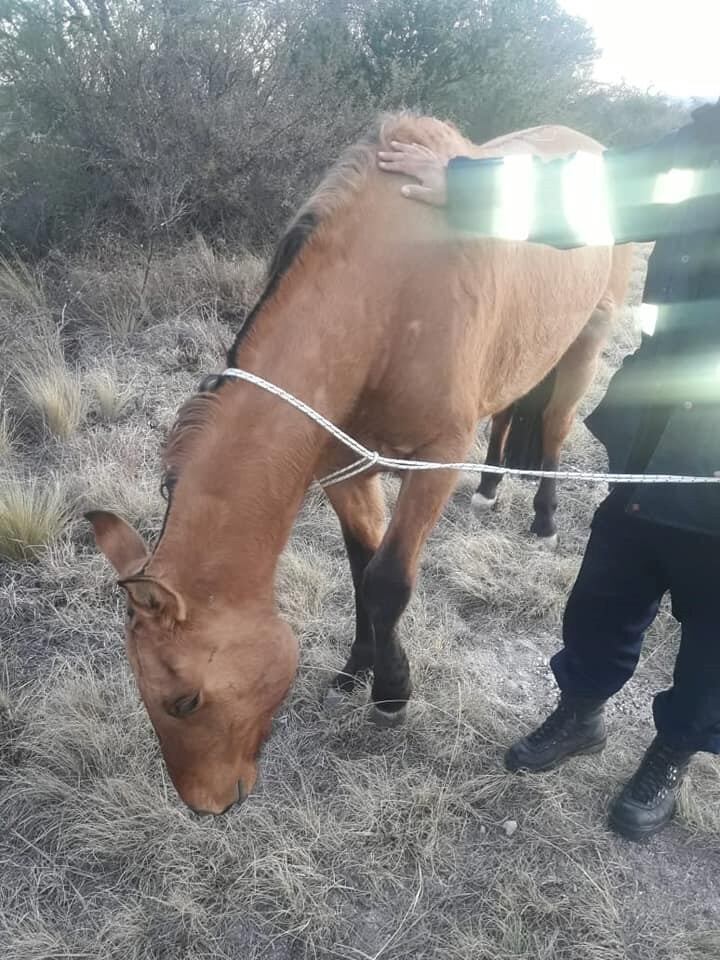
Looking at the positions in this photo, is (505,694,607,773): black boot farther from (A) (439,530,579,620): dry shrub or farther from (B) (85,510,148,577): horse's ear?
(B) (85,510,148,577): horse's ear

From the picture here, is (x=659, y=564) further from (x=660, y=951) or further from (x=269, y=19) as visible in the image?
(x=269, y=19)

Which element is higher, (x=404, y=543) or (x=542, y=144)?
(x=542, y=144)

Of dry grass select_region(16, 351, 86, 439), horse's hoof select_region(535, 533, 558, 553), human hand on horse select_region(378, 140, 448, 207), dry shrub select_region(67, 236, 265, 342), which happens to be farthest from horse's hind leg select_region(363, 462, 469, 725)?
dry shrub select_region(67, 236, 265, 342)

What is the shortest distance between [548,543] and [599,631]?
1.49 metres

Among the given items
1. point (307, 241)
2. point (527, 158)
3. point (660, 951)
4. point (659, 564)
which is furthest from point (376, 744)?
point (527, 158)

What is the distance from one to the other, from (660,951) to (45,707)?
2.01 meters

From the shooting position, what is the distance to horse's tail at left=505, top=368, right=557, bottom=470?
376 cm

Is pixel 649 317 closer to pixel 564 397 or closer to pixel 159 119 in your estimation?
pixel 564 397

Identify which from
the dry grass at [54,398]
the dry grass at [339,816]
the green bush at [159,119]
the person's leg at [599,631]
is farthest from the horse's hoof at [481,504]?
the green bush at [159,119]

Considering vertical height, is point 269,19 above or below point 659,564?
above

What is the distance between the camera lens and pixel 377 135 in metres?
2.00

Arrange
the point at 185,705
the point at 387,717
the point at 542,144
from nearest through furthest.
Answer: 1. the point at 185,705
2. the point at 387,717
3. the point at 542,144

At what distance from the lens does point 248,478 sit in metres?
1.52

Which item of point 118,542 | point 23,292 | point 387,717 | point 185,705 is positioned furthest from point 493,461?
point 23,292
